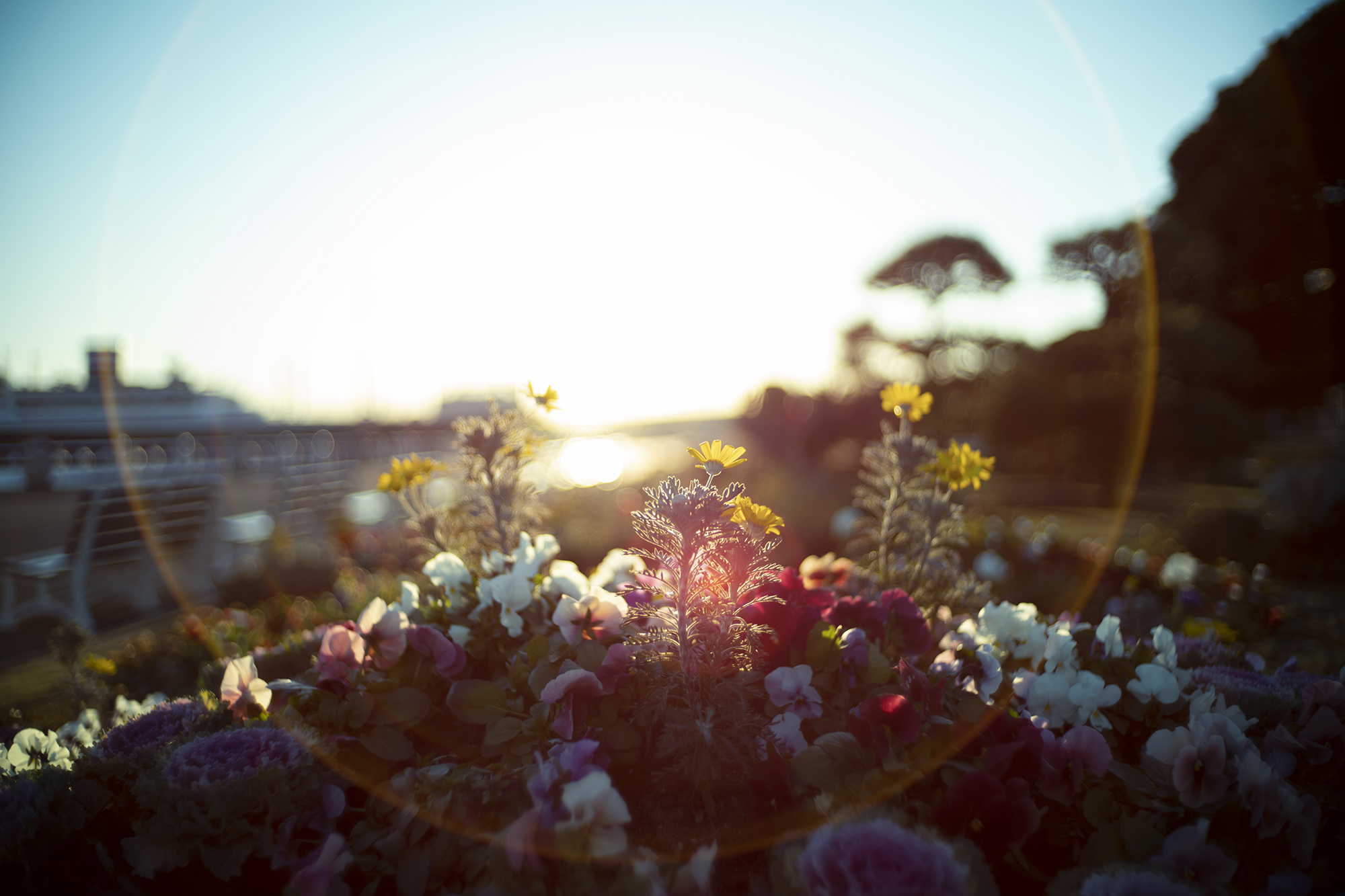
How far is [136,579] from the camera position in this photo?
5.79m

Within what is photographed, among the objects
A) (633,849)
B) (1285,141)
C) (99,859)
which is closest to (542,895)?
(633,849)

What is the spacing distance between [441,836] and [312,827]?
0.39 meters

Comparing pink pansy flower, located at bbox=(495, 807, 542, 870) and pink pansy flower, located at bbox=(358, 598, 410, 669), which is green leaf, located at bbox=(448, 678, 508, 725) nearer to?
pink pansy flower, located at bbox=(358, 598, 410, 669)

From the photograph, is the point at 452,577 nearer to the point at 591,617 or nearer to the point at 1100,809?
the point at 591,617

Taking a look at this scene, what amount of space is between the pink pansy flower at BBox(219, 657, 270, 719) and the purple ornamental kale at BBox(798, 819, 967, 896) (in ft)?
4.76

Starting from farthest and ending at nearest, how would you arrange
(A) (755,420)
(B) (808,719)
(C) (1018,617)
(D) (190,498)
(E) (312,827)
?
(A) (755,420)
(D) (190,498)
(C) (1018,617)
(B) (808,719)
(E) (312,827)

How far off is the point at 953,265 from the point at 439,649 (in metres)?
36.0

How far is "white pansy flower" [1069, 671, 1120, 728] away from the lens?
5.29 feet

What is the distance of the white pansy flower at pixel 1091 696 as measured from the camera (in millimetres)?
1611

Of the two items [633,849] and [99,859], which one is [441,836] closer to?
[633,849]

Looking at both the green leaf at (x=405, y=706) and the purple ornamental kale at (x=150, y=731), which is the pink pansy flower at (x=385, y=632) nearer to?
the green leaf at (x=405, y=706)

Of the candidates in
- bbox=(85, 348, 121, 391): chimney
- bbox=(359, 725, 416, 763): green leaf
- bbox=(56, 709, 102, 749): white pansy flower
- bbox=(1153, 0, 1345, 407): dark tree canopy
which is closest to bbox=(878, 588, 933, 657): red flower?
bbox=(359, 725, 416, 763): green leaf

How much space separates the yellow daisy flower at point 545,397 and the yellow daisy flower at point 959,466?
136cm

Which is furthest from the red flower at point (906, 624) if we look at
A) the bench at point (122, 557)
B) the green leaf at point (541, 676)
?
the bench at point (122, 557)
